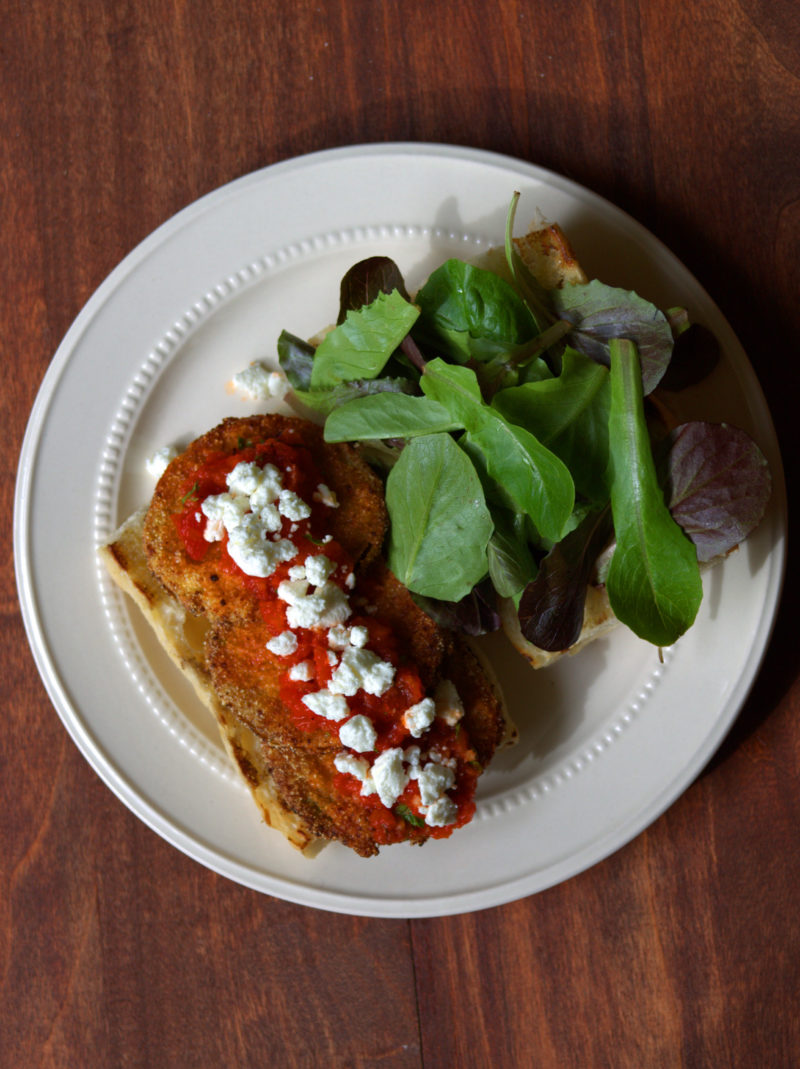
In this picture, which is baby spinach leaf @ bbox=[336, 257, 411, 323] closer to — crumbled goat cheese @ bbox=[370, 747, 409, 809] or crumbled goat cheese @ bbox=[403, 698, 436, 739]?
crumbled goat cheese @ bbox=[403, 698, 436, 739]

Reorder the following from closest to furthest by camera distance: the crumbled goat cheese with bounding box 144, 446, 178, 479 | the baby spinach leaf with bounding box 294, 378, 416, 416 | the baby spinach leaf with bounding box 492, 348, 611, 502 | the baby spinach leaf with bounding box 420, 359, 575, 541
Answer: the baby spinach leaf with bounding box 420, 359, 575, 541 < the baby spinach leaf with bounding box 492, 348, 611, 502 < the baby spinach leaf with bounding box 294, 378, 416, 416 < the crumbled goat cheese with bounding box 144, 446, 178, 479

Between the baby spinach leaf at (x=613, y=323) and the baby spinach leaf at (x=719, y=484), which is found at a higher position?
the baby spinach leaf at (x=613, y=323)

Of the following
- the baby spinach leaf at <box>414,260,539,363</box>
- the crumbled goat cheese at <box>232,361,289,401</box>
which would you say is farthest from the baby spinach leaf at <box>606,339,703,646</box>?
the crumbled goat cheese at <box>232,361,289,401</box>

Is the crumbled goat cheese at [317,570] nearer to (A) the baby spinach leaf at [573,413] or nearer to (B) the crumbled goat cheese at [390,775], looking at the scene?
(B) the crumbled goat cheese at [390,775]

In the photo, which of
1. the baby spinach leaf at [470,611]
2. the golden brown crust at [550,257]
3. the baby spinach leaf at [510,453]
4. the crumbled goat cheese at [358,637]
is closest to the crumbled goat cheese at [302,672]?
the crumbled goat cheese at [358,637]

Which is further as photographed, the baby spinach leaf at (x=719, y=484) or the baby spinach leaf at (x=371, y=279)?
the baby spinach leaf at (x=371, y=279)

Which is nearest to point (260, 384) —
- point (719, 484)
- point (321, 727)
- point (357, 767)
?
point (321, 727)

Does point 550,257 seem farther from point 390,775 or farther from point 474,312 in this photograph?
point 390,775
